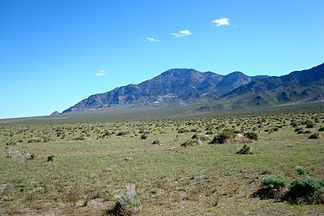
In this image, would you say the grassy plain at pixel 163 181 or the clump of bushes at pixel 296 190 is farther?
the grassy plain at pixel 163 181

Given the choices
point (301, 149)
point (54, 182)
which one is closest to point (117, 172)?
point (54, 182)

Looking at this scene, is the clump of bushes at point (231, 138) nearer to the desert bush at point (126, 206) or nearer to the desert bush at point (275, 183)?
the desert bush at point (275, 183)

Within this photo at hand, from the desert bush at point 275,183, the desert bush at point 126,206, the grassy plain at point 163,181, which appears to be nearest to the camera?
the desert bush at point 126,206

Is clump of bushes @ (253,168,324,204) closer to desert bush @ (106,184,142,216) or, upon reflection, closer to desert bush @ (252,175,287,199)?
desert bush @ (252,175,287,199)

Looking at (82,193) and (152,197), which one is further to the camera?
(82,193)

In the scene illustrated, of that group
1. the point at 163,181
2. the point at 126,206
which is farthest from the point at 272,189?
the point at 163,181

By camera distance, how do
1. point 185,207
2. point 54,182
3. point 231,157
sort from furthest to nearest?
point 231,157, point 54,182, point 185,207

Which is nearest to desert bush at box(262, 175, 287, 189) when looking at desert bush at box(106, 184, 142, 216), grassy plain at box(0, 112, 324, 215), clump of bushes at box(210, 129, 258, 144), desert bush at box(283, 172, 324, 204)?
desert bush at box(283, 172, 324, 204)

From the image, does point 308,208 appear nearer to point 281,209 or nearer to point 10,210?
point 281,209

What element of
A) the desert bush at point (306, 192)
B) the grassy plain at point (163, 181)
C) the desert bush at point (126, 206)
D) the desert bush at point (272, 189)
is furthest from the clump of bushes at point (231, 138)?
the desert bush at point (126, 206)

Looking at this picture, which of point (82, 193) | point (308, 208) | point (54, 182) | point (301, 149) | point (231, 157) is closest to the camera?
point (308, 208)

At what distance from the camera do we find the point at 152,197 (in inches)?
615

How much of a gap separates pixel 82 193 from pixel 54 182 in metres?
3.57

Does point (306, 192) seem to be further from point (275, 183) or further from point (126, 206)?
point (126, 206)
